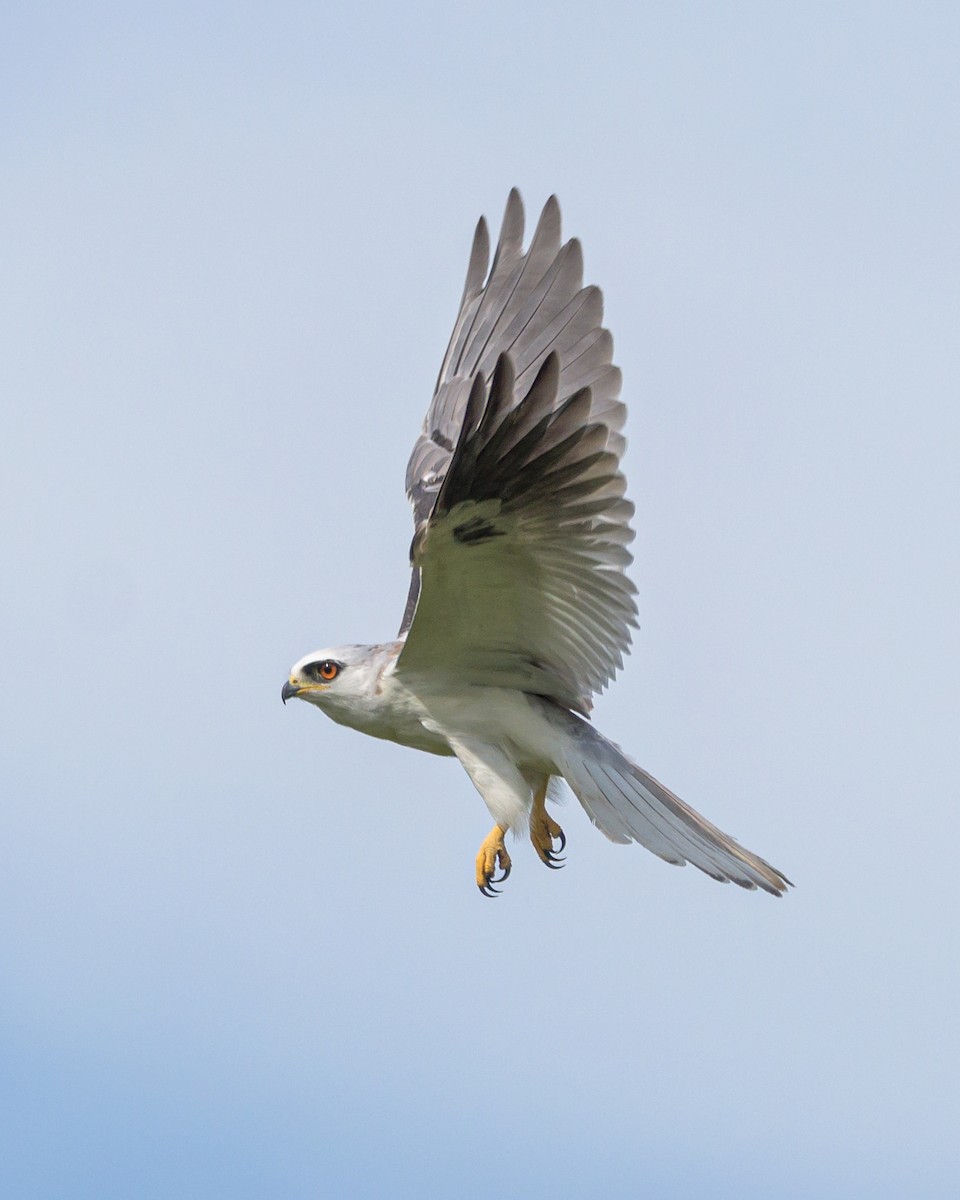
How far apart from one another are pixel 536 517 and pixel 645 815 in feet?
4.75

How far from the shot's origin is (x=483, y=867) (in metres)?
7.62

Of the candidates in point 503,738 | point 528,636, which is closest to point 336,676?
point 503,738

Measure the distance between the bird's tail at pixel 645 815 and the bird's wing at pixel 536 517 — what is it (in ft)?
0.97

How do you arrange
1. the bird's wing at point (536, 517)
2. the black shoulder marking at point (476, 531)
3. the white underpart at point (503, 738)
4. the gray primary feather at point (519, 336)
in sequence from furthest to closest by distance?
1. the gray primary feather at point (519, 336)
2. the white underpart at point (503, 738)
3. the black shoulder marking at point (476, 531)
4. the bird's wing at point (536, 517)

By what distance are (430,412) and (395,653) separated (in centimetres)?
263

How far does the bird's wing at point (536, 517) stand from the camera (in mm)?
6727

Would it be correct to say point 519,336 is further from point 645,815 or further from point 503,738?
point 645,815

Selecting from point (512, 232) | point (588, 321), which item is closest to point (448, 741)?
point (588, 321)

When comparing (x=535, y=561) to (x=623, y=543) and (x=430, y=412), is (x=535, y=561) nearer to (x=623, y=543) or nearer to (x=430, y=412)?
(x=623, y=543)

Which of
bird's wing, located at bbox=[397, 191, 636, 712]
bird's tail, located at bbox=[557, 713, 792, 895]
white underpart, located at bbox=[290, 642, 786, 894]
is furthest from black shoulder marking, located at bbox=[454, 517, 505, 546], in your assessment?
bird's tail, located at bbox=[557, 713, 792, 895]

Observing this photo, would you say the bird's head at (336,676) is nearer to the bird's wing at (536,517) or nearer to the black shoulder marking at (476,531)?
the bird's wing at (536,517)

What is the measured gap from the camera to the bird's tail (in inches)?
283

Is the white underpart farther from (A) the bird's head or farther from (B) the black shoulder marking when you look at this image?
(B) the black shoulder marking

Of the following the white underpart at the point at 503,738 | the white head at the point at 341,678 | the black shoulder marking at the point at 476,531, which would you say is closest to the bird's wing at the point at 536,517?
A: the black shoulder marking at the point at 476,531
